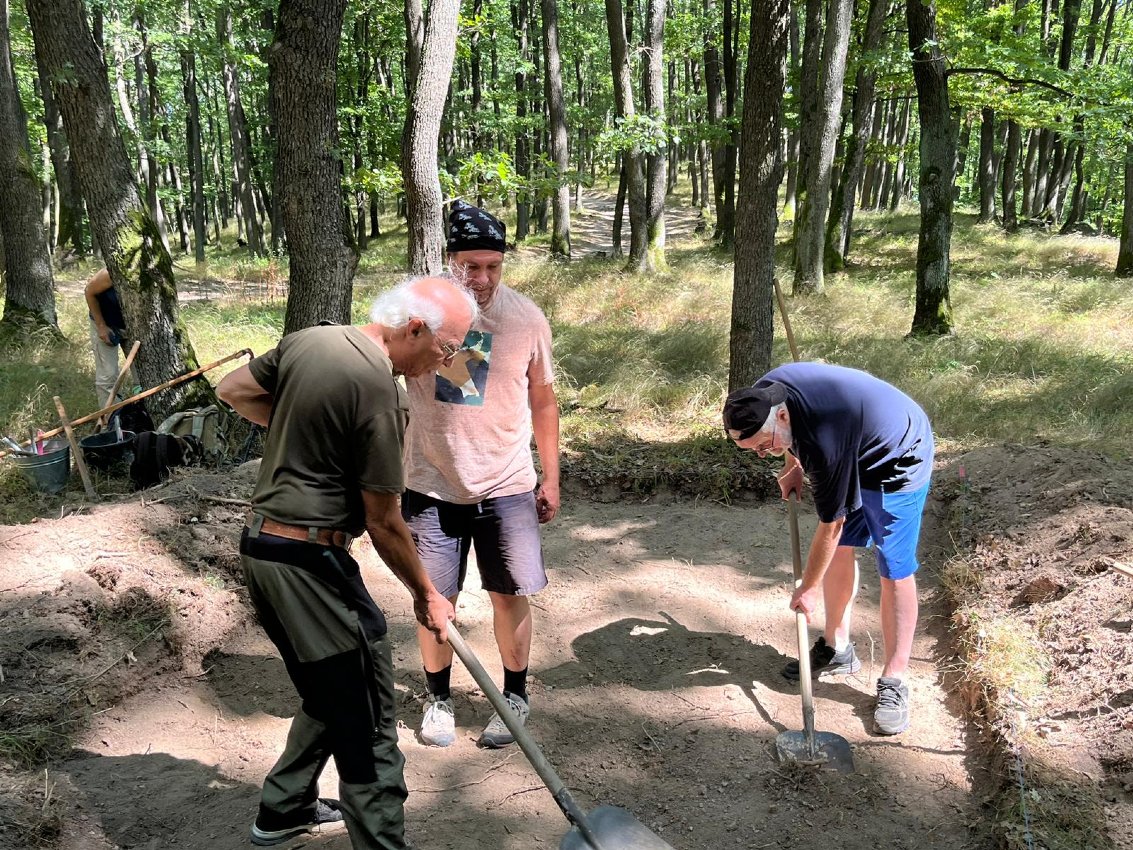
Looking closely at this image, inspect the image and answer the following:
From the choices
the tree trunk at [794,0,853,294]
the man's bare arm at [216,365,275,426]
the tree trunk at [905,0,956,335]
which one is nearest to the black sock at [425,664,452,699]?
the man's bare arm at [216,365,275,426]

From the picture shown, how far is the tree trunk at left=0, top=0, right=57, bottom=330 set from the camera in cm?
909

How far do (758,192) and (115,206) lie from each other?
5297mm

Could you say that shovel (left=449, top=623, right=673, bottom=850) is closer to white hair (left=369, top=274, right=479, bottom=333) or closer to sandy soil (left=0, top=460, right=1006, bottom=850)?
sandy soil (left=0, top=460, right=1006, bottom=850)

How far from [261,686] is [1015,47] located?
12893 mm

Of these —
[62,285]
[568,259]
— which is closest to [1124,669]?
[568,259]

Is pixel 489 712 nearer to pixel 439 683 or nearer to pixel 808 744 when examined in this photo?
pixel 439 683

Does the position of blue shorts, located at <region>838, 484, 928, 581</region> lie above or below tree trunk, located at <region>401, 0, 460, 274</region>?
below

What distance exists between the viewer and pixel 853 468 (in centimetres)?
314

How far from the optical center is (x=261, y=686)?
154 inches

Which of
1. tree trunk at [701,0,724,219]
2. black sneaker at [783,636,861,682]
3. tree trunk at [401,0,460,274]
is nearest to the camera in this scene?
black sneaker at [783,636,861,682]

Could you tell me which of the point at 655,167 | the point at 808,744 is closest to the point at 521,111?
the point at 655,167

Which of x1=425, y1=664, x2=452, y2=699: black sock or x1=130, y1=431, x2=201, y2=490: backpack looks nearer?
x1=425, y1=664, x2=452, y2=699: black sock

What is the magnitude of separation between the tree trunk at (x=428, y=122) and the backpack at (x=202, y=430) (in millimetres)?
2496

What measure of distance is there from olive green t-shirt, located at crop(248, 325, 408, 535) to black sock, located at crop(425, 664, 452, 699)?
1440 millimetres
